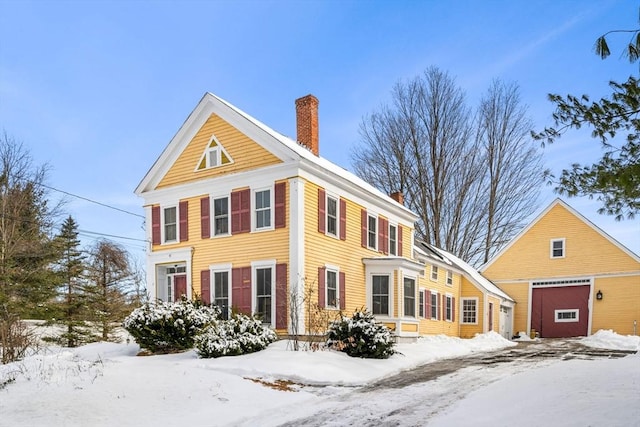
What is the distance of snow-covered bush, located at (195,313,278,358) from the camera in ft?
41.8

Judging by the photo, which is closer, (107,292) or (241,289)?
(241,289)

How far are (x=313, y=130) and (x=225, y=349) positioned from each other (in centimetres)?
957

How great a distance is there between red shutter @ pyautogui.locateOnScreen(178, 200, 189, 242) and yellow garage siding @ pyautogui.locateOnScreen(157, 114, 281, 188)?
87 centimetres

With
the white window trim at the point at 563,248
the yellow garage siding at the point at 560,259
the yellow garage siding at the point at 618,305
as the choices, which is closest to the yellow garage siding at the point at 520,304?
the yellow garage siding at the point at 560,259

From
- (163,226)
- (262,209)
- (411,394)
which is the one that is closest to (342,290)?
(262,209)

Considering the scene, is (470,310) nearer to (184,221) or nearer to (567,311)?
(567,311)

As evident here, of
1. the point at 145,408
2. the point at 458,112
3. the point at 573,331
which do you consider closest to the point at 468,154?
the point at 458,112

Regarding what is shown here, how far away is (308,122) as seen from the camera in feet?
63.1

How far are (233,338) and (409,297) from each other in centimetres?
851

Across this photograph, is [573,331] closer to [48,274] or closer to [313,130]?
[313,130]

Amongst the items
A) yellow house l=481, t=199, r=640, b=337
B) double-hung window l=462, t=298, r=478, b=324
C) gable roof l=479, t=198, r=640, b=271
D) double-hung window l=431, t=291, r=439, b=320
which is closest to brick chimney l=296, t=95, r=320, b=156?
double-hung window l=431, t=291, r=439, b=320

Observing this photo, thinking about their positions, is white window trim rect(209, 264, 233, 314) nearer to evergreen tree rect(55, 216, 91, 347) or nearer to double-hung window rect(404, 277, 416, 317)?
double-hung window rect(404, 277, 416, 317)

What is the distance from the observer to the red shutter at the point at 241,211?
16781 mm

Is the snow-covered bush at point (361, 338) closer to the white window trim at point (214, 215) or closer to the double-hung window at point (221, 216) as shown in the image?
the white window trim at point (214, 215)
